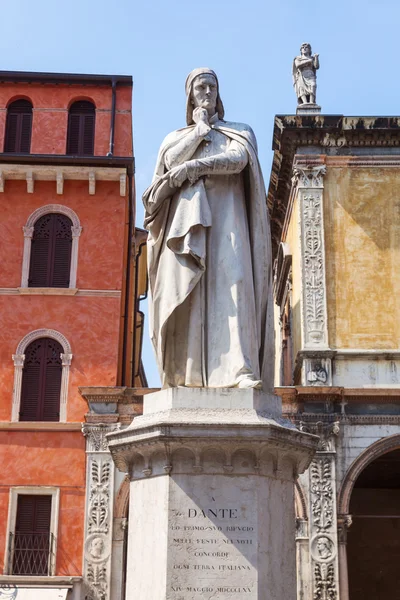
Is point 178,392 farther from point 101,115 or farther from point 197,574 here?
point 101,115

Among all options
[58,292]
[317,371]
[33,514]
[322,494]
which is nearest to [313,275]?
[317,371]

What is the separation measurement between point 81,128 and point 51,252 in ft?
11.8

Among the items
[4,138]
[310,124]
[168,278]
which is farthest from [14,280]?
[168,278]

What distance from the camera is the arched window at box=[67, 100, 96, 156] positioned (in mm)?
24266

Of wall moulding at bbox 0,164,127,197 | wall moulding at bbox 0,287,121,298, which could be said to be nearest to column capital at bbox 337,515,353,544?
wall moulding at bbox 0,287,121,298

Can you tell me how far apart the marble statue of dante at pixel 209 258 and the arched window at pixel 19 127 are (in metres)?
17.9

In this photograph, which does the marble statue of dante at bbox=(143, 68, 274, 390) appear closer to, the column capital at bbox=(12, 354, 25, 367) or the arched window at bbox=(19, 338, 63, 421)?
the arched window at bbox=(19, 338, 63, 421)

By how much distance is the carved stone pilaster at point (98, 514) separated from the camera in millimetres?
19359

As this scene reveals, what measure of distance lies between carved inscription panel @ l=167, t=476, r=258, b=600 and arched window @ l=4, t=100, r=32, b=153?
1936 centimetres

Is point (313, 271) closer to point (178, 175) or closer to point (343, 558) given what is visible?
point (343, 558)

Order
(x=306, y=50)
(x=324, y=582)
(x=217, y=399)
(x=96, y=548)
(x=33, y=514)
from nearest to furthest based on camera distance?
(x=217, y=399) < (x=324, y=582) < (x=96, y=548) < (x=33, y=514) < (x=306, y=50)

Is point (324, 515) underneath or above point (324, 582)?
above

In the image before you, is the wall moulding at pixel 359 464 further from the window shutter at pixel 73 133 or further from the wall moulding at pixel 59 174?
the window shutter at pixel 73 133

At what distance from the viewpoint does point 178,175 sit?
675cm
